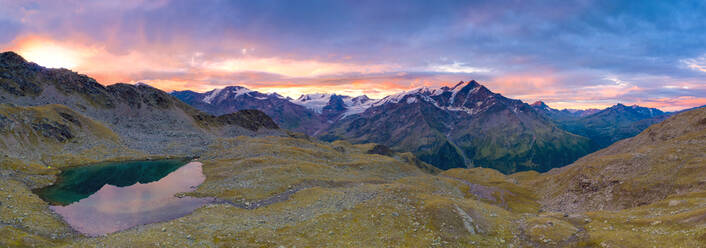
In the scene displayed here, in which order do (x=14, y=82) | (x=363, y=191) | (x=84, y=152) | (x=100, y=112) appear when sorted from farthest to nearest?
(x=100, y=112), (x=14, y=82), (x=84, y=152), (x=363, y=191)

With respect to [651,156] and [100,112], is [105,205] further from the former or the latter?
[100,112]

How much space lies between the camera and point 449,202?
42031 millimetres

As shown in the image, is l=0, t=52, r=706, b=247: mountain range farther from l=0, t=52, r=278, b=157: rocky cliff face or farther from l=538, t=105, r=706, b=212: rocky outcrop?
l=0, t=52, r=278, b=157: rocky cliff face

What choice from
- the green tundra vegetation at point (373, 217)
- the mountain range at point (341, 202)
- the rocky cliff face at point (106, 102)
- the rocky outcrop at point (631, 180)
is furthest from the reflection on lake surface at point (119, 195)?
the rocky outcrop at point (631, 180)

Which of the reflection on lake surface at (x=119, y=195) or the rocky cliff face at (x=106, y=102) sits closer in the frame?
the reflection on lake surface at (x=119, y=195)

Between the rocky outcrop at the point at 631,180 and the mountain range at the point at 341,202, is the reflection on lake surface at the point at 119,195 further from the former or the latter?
the rocky outcrop at the point at 631,180

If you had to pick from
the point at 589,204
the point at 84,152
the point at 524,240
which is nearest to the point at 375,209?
the point at 524,240

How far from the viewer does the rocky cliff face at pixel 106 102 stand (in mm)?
132738

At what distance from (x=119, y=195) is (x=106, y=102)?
15837 cm

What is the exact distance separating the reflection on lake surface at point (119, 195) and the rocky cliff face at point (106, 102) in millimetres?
35535

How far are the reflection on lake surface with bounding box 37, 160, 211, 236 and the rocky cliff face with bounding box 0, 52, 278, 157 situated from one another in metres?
35.5

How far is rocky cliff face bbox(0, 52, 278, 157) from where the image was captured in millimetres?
132738

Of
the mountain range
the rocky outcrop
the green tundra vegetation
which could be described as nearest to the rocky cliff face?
the mountain range

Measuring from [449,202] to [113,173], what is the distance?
85.4 metres
